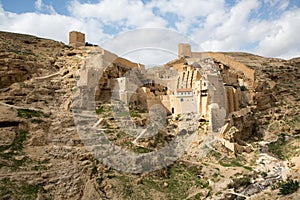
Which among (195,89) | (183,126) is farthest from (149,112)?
(195,89)

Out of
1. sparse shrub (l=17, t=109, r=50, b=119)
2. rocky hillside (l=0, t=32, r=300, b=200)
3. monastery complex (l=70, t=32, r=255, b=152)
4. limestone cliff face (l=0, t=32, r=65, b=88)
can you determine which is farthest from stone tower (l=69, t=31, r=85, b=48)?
sparse shrub (l=17, t=109, r=50, b=119)

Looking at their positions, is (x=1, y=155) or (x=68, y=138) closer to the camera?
(x=1, y=155)

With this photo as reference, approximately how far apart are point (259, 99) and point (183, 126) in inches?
478

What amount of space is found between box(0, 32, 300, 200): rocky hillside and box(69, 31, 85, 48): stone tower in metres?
3.73

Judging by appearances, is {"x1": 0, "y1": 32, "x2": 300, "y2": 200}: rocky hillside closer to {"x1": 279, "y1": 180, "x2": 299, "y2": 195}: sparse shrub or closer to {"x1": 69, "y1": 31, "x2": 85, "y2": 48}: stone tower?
{"x1": 279, "y1": 180, "x2": 299, "y2": 195}: sparse shrub

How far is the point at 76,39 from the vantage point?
37.0 m

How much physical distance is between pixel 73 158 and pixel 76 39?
20.9 metres

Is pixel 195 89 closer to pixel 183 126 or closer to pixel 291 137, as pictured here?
pixel 183 126

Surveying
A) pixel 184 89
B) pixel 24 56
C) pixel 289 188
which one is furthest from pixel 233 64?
pixel 24 56

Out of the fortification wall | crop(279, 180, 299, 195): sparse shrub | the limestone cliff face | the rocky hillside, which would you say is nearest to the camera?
the rocky hillside

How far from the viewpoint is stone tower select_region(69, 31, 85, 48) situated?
36.9 metres

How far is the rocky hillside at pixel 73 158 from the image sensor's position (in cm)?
1791

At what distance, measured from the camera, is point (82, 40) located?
37.6m

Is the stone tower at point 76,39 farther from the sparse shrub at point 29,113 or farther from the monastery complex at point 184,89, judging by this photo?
the sparse shrub at point 29,113
